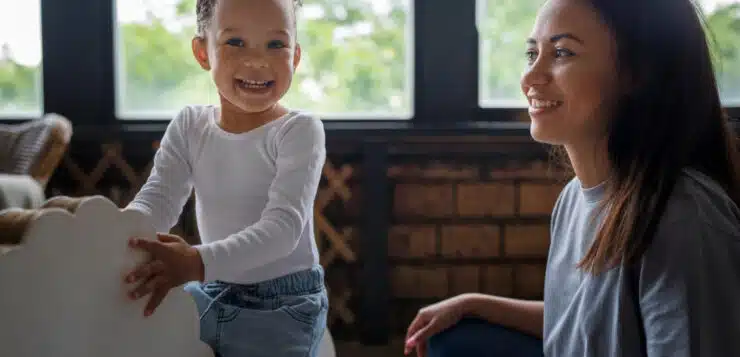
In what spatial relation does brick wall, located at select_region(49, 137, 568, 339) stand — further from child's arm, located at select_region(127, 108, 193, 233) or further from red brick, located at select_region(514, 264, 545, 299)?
child's arm, located at select_region(127, 108, 193, 233)

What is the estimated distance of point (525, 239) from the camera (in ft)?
8.40

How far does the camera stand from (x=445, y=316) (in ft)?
3.61

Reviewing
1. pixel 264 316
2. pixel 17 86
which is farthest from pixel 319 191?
pixel 264 316

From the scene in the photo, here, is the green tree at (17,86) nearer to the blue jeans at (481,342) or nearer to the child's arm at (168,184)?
the child's arm at (168,184)

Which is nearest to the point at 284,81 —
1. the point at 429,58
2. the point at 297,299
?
the point at 297,299

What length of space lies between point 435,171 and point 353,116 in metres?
0.36

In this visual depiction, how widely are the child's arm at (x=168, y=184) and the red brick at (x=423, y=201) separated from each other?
1492mm

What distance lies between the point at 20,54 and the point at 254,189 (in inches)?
77.1

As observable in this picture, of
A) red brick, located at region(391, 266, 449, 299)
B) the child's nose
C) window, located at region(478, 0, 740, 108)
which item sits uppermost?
window, located at region(478, 0, 740, 108)

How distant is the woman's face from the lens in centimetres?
88

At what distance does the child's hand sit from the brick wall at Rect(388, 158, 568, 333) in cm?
172

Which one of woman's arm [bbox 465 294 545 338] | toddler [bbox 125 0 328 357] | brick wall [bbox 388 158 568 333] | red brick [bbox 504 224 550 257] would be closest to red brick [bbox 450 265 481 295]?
brick wall [bbox 388 158 568 333]

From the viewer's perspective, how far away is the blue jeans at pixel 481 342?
1073mm

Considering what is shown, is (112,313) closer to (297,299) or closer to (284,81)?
(297,299)
